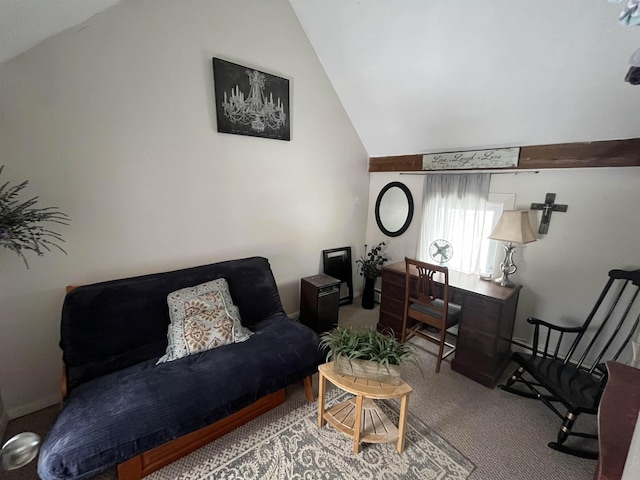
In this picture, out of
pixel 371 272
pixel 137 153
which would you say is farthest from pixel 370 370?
pixel 137 153

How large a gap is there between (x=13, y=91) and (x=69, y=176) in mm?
496

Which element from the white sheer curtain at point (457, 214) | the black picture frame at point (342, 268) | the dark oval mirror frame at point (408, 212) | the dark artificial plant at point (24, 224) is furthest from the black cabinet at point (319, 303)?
the dark artificial plant at point (24, 224)

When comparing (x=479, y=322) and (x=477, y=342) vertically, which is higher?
(x=479, y=322)

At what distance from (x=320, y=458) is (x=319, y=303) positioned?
A: 131 centimetres

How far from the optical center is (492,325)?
→ 2152 millimetres

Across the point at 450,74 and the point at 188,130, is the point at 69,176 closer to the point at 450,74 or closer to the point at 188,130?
the point at 188,130

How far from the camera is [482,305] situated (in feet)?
7.20

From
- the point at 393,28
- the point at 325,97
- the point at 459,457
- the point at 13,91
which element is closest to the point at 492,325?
the point at 459,457

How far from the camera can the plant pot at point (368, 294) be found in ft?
11.4

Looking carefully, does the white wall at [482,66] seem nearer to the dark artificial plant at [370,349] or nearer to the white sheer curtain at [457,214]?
the white sheer curtain at [457,214]

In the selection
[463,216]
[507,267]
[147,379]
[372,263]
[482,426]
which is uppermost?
[463,216]

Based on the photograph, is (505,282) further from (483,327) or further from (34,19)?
(34,19)

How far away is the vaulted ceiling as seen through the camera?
1.54 meters

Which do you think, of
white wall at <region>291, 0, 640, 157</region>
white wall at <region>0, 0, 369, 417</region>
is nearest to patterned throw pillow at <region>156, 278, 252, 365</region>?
white wall at <region>0, 0, 369, 417</region>
